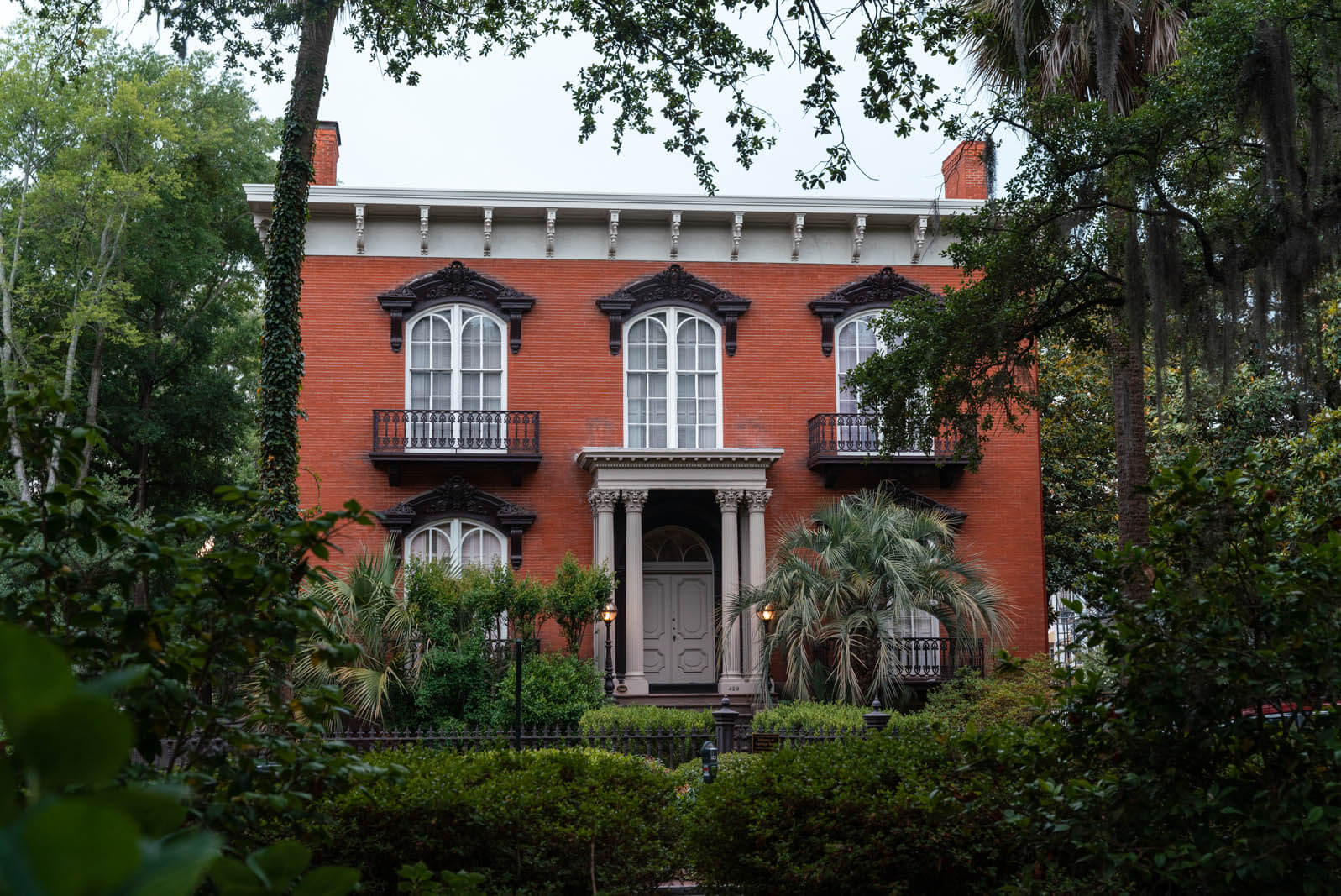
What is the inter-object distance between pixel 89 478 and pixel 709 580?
→ 67.2ft

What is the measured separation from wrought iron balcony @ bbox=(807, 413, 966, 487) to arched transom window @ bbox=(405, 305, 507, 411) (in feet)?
19.8

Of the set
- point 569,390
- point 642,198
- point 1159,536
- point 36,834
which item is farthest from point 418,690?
point 36,834

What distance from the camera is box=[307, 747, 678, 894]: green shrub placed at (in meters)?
7.24

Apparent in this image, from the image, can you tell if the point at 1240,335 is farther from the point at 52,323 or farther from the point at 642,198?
the point at 52,323

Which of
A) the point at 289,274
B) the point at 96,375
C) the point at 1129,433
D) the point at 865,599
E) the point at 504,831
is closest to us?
the point at 504,831

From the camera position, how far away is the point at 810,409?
23172mm

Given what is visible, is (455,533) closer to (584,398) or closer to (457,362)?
(457,362)

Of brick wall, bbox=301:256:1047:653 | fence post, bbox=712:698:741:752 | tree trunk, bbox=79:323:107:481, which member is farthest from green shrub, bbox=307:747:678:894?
tree trunk, bbox=79:323:107:481

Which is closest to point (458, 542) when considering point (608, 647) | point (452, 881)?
point (608, 647)

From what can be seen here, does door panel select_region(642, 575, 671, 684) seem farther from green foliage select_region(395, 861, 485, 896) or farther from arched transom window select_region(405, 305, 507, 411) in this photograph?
green foliage select_region(395, 861, 485, 896)

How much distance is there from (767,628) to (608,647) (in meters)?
2.87

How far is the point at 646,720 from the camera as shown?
16.9 metres

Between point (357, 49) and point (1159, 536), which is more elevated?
point (357, 49)

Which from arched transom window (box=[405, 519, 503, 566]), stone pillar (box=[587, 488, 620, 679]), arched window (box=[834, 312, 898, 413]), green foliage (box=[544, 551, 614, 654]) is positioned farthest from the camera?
arched window (box=[834, 312, 898, 413])
